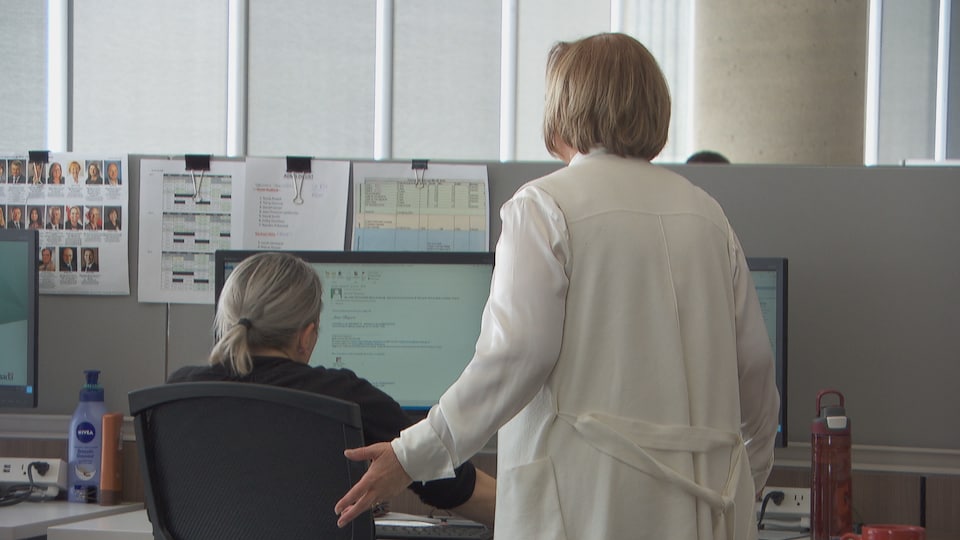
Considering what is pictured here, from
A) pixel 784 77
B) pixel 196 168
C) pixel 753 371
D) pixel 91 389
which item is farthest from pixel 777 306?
pixel 784 77

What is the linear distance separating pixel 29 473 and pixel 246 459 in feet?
3.27

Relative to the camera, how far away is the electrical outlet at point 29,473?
204 centimetres

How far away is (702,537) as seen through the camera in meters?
1.23

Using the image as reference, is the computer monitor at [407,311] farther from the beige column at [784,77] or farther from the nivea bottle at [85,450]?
the beige column at [784,77]

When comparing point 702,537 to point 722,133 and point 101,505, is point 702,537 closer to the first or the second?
point 101,505

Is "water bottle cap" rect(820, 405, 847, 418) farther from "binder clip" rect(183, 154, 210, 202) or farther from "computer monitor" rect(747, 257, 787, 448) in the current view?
"binder clip" rect(183, 154, 210, 202)

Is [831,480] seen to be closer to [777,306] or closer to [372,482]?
[777,306]

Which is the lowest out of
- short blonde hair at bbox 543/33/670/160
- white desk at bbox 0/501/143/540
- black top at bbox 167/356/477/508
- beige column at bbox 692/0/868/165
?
white desk at bbox 0/501/143/540

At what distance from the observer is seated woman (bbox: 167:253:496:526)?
1.41 meters

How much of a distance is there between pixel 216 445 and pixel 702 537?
0.59m

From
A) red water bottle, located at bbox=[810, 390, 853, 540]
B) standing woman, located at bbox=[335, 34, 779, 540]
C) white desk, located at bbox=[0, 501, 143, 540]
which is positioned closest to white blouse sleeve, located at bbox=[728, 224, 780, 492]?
standing woman, located at bbox=[335, 34, 779, 540]

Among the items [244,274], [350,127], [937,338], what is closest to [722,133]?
[350,127]

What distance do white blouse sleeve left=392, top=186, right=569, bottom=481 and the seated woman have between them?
0.20 meters

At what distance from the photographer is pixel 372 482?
1.19 meters
